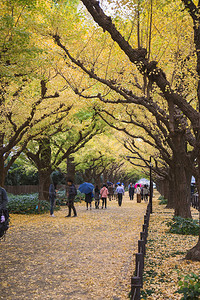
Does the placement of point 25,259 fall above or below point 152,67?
below

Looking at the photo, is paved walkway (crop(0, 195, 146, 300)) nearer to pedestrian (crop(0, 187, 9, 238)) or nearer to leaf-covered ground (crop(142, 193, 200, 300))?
leaf-covered ground (crop(142, 193, 200, 300))

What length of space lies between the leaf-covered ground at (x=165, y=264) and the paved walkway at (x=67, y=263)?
0.43 meters

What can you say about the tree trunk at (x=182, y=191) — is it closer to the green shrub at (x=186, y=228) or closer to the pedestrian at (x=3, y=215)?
the green shrub at (x=186, y=228)

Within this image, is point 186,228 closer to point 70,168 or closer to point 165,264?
point 165,264

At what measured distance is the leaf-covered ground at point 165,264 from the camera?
560 centimetres

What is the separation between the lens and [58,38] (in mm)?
10672

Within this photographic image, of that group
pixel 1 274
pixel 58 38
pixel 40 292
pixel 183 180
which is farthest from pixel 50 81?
pixel 40 292

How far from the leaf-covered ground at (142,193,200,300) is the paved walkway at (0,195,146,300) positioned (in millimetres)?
431

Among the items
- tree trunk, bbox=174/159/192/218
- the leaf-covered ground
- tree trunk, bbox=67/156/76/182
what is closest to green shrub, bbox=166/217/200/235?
the leaf-covered ground

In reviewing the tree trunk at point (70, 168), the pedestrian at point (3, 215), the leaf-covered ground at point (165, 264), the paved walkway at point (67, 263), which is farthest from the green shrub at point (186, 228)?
the tree trunk at point (70, 168)

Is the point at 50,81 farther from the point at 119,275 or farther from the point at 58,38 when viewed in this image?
the point at 119,275

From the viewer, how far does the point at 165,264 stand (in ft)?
24.5

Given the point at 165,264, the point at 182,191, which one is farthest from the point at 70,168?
the point at 165,264

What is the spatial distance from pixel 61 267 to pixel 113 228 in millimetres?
6389
